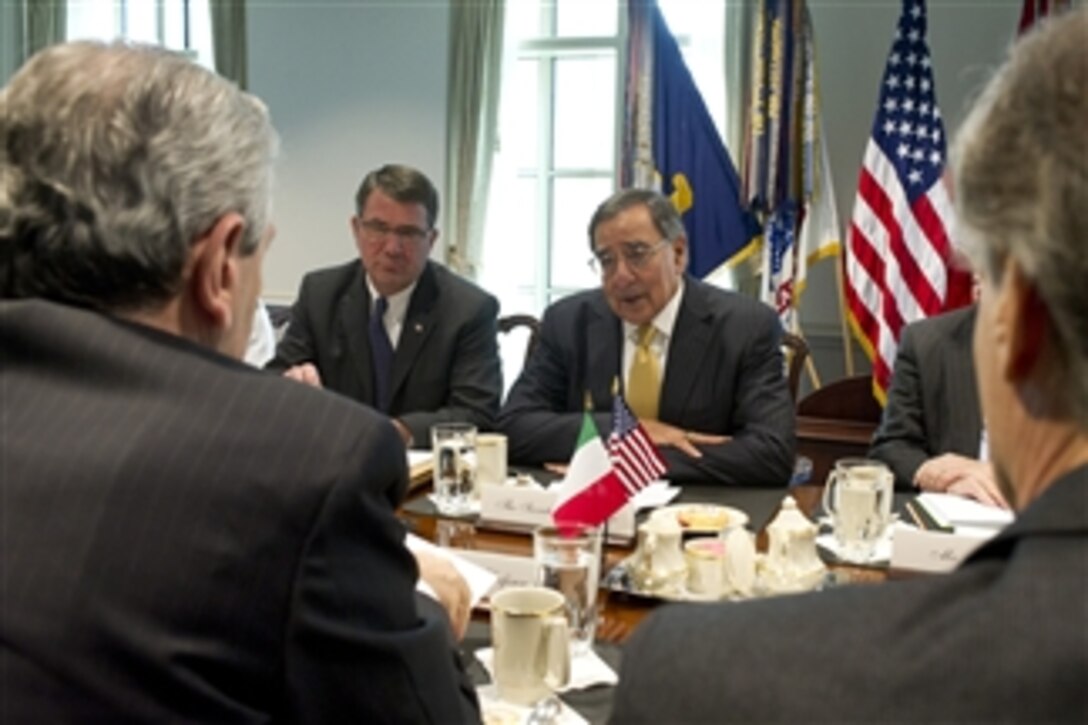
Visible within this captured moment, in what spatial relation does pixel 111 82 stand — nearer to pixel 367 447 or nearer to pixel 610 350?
pixel 367 447

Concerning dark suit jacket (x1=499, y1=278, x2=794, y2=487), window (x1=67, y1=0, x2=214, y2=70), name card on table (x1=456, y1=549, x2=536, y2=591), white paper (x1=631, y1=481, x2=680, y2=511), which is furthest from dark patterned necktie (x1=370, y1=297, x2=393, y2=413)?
window (x1=67, y1=0, x2=214, y2=70)

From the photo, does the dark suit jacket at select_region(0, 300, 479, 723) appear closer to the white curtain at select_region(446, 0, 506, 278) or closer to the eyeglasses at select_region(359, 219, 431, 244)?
the eyeglasses at select_region(359, 219, 431, 244)

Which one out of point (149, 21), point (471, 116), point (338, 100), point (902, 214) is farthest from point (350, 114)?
point (902, 214)

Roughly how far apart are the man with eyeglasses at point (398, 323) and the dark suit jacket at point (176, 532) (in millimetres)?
2078

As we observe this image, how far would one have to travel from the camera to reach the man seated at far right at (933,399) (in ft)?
8.57

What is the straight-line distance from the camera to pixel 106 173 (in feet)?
2.99

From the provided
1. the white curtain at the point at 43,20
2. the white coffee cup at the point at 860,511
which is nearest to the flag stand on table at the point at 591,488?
the white coffee cup at the point at 860,511

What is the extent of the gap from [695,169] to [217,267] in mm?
3704

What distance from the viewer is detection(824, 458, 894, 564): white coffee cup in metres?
1.79

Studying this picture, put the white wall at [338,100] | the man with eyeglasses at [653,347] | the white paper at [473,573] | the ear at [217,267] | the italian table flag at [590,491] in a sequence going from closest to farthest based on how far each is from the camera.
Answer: the ear at [217,267] < the white paper at [473,573] < the italian table flag at [590,491] < the man with eyeglasses at [653,347] < the white wall at [338,100]

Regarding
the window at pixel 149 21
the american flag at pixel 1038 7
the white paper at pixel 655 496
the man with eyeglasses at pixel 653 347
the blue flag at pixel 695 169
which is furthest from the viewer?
the window at pixel 149 21

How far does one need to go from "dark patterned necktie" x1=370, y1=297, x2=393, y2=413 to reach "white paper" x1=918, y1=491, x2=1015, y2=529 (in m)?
1.57

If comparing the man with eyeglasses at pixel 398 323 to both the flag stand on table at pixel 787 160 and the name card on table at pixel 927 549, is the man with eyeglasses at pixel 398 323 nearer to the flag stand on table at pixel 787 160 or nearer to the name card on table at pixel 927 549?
the name card on table at pixel 927 549

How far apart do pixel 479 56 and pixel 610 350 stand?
2.57 m
